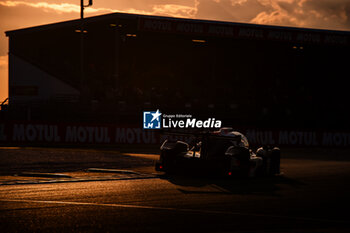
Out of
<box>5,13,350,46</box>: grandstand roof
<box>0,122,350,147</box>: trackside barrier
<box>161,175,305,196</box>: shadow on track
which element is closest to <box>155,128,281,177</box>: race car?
<box>161,175,305,196</box>: shadow on track

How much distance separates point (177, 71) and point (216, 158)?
3245 cm

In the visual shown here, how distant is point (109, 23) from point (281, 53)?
656 inches

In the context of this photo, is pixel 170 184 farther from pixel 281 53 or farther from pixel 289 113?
pixel 281 53

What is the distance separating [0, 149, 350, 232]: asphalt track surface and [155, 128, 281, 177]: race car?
0.30 m

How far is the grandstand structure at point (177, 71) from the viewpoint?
34.8m

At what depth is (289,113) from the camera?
36.5m

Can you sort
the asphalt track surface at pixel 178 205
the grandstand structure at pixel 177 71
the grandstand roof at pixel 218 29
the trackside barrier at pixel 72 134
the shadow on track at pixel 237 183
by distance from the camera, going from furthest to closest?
the grandstand roof at pixel 218 29 < the grandstand structure at pixel 177 71 < the trackside barrier at pixel 72 134 < the shadow on track at pixel 237 183 < the asphalt track surface at pixel 178 205

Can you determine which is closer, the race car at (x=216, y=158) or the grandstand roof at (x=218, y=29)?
the race car at (x=216, y=158)

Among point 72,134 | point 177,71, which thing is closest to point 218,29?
point 177,71

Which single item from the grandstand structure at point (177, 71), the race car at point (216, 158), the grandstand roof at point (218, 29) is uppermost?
the grandstand roof at point (218, 29)

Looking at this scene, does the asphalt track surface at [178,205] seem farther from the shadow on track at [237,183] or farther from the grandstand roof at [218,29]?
the grandstand roof at [218,29]

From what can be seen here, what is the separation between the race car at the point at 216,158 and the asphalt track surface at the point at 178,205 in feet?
0.98

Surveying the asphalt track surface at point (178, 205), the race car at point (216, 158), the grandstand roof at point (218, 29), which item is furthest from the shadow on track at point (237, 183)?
the grandstand roof at point (218, 29)

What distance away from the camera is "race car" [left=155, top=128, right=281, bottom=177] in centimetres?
1458
